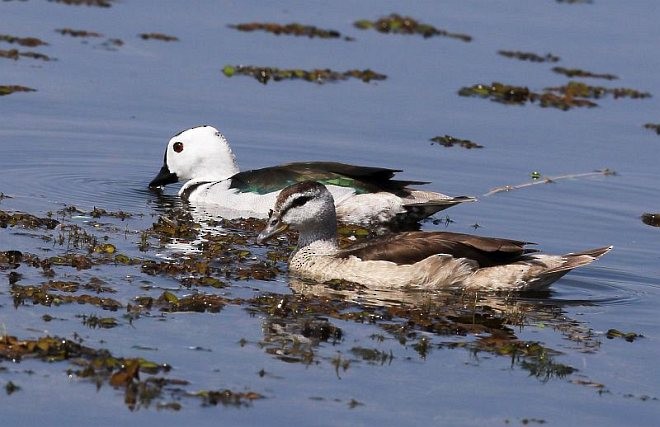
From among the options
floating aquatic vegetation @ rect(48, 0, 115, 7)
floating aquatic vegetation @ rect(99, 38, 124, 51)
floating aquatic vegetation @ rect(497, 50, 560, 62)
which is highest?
floating aquatic vegetation @ rect(48, 0, 115, 7)

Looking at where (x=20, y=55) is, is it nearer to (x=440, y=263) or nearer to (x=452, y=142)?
(x=452, y=142)

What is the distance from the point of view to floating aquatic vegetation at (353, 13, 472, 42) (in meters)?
26.8

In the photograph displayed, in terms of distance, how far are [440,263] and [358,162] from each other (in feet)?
19.3

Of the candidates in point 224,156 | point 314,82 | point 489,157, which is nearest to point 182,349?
point 224,156

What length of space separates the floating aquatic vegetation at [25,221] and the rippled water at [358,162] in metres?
0.15

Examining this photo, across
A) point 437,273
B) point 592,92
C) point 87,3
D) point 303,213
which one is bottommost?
point 437,273

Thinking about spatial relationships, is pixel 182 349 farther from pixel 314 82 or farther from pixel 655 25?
pixel 655 25

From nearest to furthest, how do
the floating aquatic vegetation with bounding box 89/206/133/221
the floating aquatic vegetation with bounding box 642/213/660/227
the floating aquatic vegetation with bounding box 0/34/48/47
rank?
the floating aquatic vegetation with bounding box 89/206/133/221
the floating aquatic vegetation with bounding box 642/213/660/227
the floating aquatic vegetation with bounding box 0/34/48/47

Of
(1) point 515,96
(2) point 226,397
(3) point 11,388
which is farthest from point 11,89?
(2) point 226,397

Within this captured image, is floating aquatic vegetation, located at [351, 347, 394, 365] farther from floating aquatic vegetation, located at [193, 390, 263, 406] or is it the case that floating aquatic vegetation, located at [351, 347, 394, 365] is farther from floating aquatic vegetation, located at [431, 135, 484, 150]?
floating aquatic vegetation, located at [431, 135, 484, 150]

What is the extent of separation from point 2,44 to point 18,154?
19.0ft

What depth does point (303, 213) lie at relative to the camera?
46.0 feet

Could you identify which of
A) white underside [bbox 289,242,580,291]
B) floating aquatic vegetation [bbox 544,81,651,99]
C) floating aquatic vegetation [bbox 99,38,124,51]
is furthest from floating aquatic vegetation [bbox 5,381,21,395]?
floating aquatic vegetation [bbox 544,81,651,99]

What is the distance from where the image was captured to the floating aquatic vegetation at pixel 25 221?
14350 millimetres
